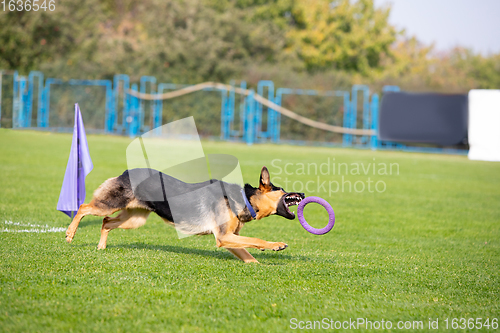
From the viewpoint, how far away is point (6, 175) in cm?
1206

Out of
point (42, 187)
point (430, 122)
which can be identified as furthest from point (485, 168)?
point (42, 187)

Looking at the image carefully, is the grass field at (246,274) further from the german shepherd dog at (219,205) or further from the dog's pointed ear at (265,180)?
the dog's pointed ear at (265,180)

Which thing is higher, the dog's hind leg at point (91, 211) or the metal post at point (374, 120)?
the metal post at point (374, 120)

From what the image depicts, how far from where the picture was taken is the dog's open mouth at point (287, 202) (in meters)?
5.48

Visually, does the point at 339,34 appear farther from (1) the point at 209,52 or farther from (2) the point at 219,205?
(2) the point at 219,205

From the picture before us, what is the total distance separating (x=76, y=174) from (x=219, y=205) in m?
2.48

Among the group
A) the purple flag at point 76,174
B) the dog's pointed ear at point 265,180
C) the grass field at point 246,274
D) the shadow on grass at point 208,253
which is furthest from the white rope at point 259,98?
the dog's pointed ear at point 265,180

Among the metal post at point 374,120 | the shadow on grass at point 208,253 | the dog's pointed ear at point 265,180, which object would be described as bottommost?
the shadow on grass at point 208,253

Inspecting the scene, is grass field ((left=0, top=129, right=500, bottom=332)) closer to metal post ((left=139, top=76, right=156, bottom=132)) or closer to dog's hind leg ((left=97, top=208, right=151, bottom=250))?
dog's hind leg ((left=97, top=208, right=151, bottom=250))

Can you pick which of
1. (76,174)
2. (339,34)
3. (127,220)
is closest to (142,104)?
(339,34)

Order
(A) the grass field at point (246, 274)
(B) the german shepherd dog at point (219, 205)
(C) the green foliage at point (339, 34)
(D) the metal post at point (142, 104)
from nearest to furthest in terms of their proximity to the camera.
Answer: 1. (A) the grass field at point (246, 274)
2. (B) the german shepherd dog at point (219, 205)
3. (D) the metal post at point (142, 104)
4. (C) the green foliage at point (339, 34)

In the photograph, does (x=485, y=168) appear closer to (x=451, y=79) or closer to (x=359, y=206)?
(x=359, y=206)

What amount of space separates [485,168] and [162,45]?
22340 mm

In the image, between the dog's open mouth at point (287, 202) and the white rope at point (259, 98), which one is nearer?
the dog's open mouth at point (287, 202)
